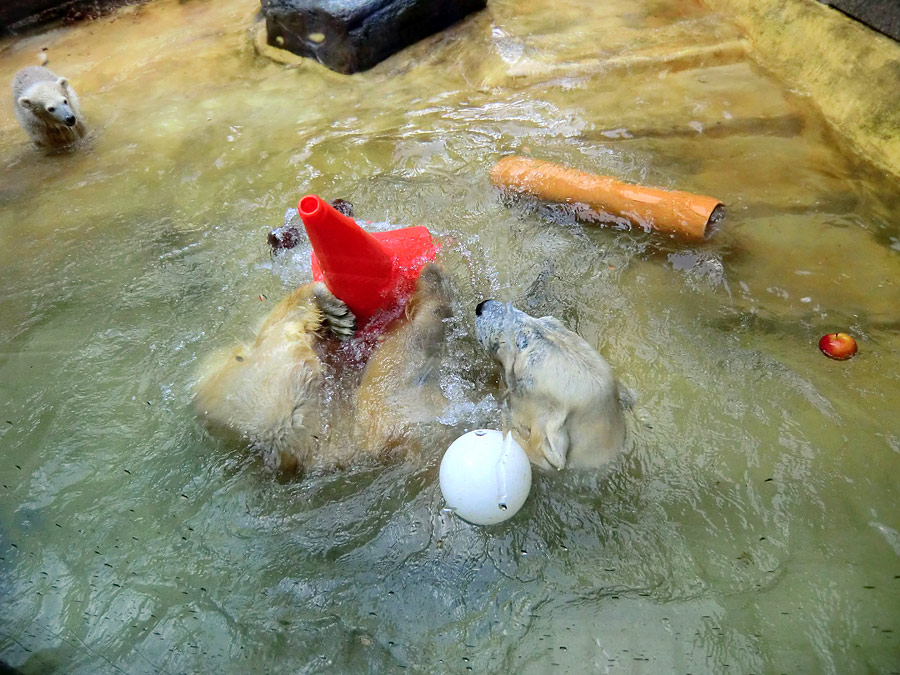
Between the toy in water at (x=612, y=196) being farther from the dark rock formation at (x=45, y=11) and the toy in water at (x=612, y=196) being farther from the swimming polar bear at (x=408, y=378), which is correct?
the dark rock formation at (x=45, y=11)

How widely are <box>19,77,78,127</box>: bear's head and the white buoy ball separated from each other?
5.12m

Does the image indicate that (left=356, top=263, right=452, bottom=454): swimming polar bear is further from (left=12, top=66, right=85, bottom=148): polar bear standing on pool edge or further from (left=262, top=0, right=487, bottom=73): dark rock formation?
(left=12, top=66, right=85, bottom=148): polar bear standing on pool edge

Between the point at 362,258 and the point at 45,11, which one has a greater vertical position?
the point at 45,11

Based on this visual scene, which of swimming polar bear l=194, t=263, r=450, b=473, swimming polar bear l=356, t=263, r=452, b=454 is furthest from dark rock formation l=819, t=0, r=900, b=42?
swimming polar bear l=194, t=263, r=450, b=473

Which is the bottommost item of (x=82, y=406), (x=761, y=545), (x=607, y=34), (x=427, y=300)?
(x=761, y=545)

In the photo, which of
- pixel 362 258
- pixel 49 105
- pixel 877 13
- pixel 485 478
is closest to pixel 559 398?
pixel 485 478

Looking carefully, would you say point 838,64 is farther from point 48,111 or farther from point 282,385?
point 48,111

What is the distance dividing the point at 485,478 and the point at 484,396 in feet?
2.65

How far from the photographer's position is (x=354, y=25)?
561cm

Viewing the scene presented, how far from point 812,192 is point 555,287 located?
2059 mm

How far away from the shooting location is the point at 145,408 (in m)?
3.10

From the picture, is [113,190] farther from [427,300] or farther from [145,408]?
[427,300]

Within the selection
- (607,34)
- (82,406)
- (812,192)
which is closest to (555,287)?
(812,192)

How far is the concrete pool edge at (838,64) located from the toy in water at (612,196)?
5.16 ft
